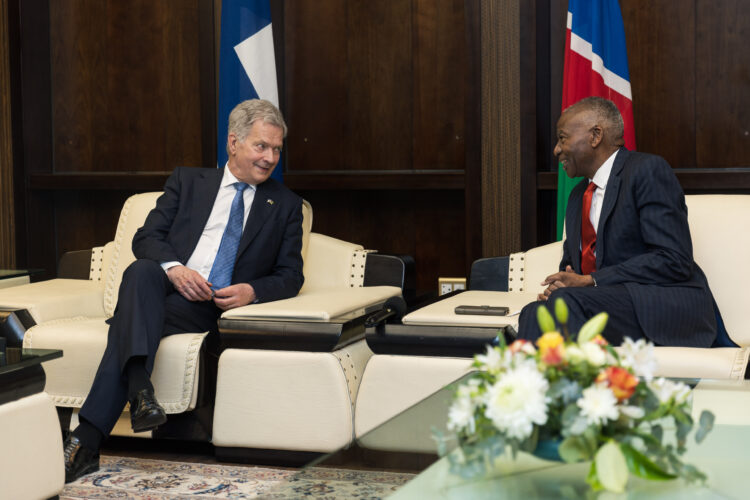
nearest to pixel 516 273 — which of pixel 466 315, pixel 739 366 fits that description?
pixel 466 315

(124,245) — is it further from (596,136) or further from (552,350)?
(552,350)

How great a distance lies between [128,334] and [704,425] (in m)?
2.02

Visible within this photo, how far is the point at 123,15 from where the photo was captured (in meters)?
5.36

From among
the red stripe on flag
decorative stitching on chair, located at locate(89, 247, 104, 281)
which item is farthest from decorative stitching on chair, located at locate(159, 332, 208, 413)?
the red stripe on flag

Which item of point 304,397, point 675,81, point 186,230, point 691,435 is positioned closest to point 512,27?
point 675,81

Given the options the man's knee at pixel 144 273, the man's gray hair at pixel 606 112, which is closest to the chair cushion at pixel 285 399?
the man's knee at pixel 144 273

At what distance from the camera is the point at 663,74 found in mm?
4469

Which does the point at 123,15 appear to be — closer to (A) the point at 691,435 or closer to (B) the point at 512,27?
(B) the point at 512,27

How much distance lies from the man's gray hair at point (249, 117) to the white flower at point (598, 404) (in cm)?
245

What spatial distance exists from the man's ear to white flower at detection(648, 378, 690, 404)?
5.77ft

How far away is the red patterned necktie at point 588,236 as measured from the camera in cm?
321

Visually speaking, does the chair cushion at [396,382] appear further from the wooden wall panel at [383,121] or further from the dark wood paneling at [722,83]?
the dark wood paneling at [722,83]

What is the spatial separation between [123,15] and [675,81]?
10.1 ft

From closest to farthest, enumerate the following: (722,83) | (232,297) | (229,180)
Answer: (232,297) < (229,180) < (722,83)
